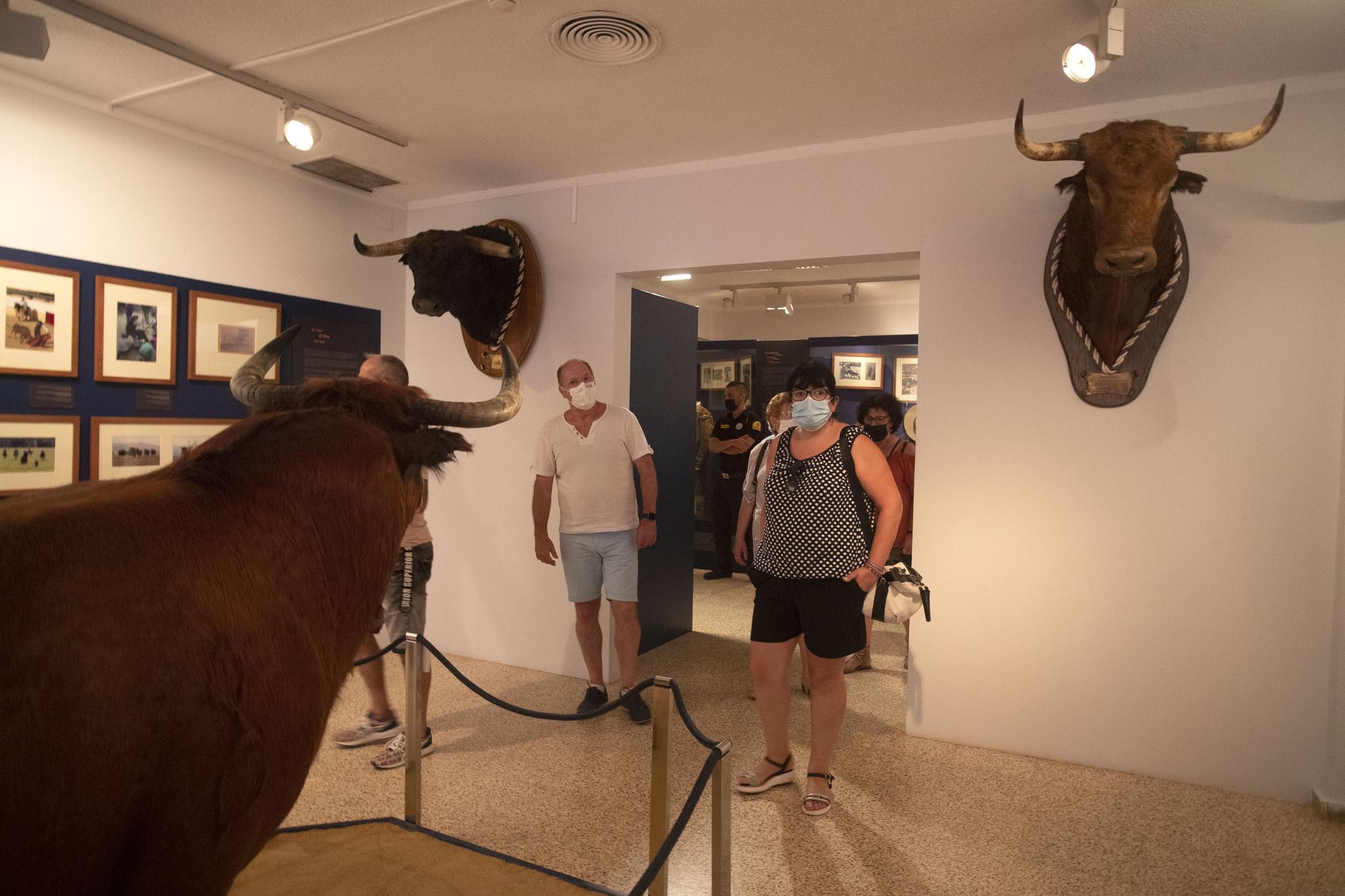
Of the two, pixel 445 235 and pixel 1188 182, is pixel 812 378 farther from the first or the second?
pixel 445 235

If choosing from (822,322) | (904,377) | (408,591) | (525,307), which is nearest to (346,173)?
(525,307)

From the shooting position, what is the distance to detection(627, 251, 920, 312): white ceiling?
23.5 ft

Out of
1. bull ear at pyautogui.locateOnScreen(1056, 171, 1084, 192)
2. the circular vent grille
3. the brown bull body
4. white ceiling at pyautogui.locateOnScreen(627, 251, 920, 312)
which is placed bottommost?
the brown bull body

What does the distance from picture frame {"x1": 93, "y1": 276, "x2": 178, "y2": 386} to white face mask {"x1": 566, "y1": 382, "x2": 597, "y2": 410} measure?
2148 mm

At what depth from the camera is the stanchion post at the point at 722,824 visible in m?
1.90

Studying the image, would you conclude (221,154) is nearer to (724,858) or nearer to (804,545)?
(804,545)

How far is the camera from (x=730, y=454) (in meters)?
7.50

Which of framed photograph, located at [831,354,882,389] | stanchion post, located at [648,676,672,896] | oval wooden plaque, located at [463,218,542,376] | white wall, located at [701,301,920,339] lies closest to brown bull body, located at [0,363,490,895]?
stanchion post, located at [648,676,672,896]

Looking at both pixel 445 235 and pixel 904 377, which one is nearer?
pixel 445 235

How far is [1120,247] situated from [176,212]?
4.46 meters

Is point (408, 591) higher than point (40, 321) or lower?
lower

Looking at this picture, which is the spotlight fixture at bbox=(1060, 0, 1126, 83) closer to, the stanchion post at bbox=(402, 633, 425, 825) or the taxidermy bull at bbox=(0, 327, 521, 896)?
the taxidermy bull at bbox=(0, 327, 521, 896)

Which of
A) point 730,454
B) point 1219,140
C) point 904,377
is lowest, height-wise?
point 730,454

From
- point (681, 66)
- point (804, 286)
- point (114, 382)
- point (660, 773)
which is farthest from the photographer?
point (804, 286)
